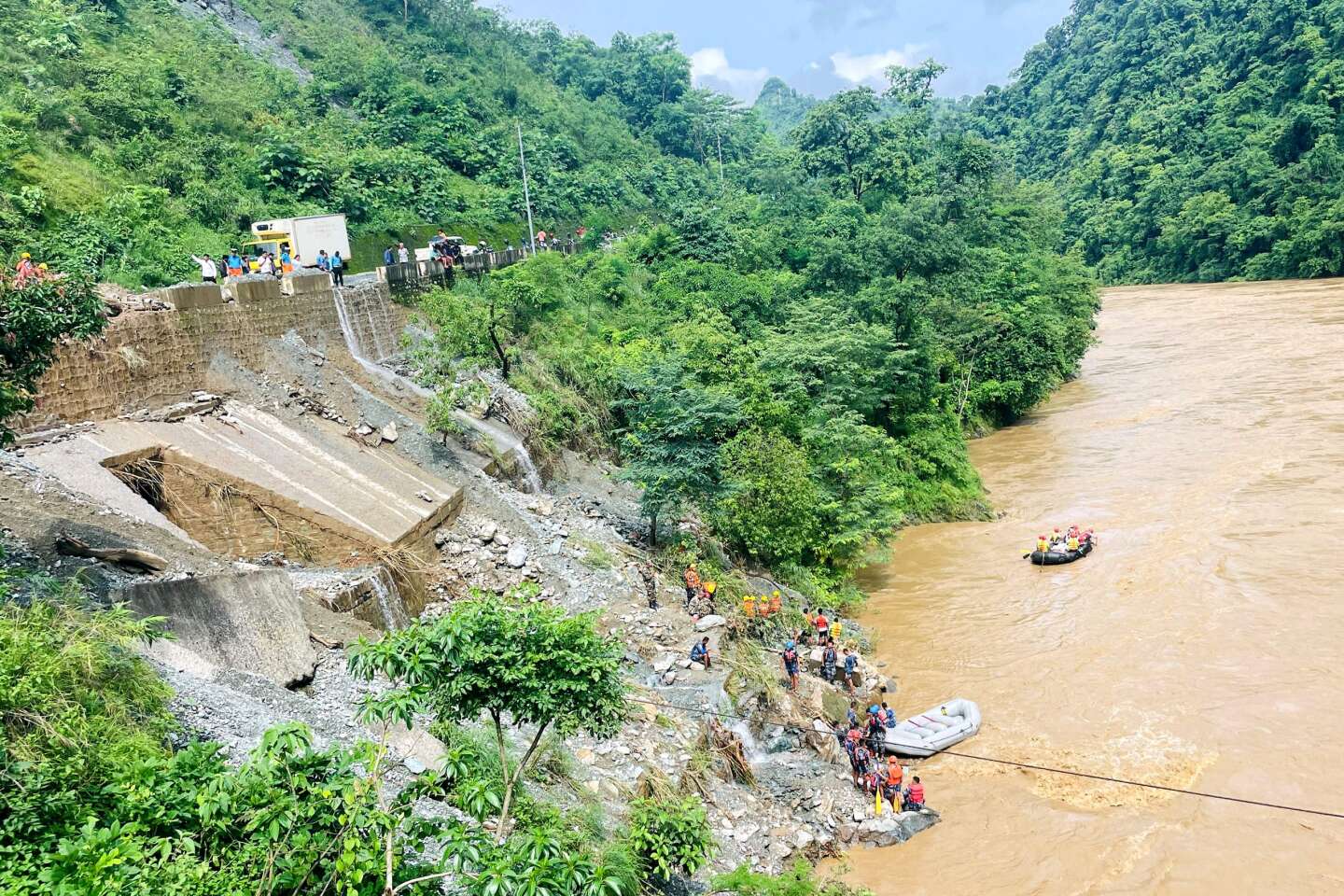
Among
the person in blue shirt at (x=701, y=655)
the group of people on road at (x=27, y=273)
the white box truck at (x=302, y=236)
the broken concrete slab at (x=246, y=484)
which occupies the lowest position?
the person in blue shirt at (x=701, y=655)

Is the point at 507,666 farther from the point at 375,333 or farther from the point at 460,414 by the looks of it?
the point at 375,333

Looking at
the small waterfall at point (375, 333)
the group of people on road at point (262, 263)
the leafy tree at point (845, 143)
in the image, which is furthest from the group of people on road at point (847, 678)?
the leafy tree at point (845, 143)

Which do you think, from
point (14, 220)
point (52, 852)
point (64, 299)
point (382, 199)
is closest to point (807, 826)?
point (52, 852)

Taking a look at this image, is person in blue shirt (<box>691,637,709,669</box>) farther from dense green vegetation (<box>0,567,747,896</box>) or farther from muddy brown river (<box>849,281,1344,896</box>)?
dense green vegetation (<box>0,567,747,896</box>)

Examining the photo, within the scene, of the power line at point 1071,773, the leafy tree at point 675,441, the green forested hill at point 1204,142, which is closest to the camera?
the power line at point 1071,773

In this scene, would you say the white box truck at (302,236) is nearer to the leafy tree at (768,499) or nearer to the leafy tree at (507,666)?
the leafy tree at (768,499)
